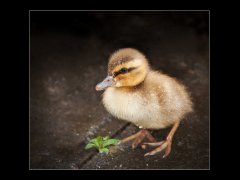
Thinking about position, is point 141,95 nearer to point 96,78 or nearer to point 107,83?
point 107,83

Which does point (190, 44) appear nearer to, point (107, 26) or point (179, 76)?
point (179, 76)

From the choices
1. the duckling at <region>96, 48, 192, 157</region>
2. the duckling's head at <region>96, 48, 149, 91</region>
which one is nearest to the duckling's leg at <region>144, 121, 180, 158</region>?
the duckling at <region>96, 48, 192, 157</region>

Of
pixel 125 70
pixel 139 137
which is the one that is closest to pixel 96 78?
pixel 139 137

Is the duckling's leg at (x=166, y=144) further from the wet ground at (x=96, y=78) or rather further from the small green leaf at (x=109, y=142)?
the small green leaf at (x=109, y=142)

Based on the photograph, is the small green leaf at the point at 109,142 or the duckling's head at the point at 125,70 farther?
the small green leaf at the point at 109,142

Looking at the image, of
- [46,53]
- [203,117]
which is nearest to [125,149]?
[203,117]

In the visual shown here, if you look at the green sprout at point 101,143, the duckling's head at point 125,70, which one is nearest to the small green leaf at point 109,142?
the green sprout at point 101,143
